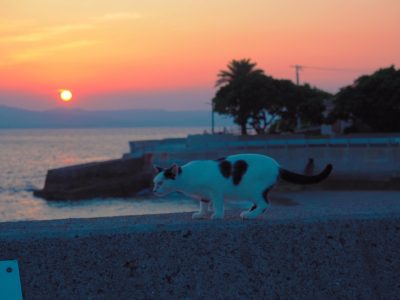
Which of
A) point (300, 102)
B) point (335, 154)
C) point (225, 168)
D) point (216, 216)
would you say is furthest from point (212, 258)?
point (300, 102)

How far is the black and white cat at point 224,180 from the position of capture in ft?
17.2

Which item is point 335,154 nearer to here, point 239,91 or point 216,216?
point 239,91

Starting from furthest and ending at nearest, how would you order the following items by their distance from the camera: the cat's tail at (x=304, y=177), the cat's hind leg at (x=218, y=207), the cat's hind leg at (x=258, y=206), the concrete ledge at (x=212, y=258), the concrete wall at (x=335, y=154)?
the concrete wall at (x=335, y=154) < the cat's tail at (x=304, y=177) < the cat's hind leg at (x=218, y=207) < the cat's hind leg at (x=258, y=206) < the concrete ledge at (x=212, y=258)

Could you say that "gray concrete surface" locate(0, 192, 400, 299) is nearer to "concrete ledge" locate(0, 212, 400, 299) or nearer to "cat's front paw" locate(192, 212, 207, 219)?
"concrete ledge" locate(0, 212, 400, 299)

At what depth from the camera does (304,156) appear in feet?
132

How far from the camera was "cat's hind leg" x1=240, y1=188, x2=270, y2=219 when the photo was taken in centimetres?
506

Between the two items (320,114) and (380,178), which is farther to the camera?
(320,114)

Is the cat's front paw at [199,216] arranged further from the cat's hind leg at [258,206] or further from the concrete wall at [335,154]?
the concrete wall at [335,154]

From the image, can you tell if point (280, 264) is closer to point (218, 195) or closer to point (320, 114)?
point (218, 195)

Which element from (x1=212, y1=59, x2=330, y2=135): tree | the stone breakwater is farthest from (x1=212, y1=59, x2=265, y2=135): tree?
the stone breakwater

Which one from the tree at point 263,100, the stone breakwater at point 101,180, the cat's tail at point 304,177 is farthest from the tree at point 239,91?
the cat's tail at point 304,177

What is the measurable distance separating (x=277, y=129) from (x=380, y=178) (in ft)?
132

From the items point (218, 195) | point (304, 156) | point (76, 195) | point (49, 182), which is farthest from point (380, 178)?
point (218, 195)

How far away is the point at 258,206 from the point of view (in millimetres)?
5199
